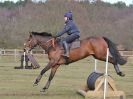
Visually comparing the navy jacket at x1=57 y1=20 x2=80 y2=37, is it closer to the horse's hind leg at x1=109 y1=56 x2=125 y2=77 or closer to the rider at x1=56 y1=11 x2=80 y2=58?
the rider at x1=56 y1=11 x2=80 y2=58

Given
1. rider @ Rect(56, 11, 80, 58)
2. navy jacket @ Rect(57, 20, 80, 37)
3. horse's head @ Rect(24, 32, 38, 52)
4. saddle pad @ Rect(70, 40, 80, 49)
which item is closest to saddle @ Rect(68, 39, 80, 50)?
saddle pad @ Rect(70, 40, 80, 49)

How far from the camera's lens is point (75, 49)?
16.7m

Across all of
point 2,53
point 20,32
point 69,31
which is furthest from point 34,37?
point 20,32

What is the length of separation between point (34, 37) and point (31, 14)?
71185 millimetres

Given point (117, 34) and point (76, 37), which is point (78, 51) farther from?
point (117, 34)

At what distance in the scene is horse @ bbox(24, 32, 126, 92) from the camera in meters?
16.7

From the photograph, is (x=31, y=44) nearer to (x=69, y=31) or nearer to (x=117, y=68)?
(x=69, y=31)

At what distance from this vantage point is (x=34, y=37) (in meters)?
17.0

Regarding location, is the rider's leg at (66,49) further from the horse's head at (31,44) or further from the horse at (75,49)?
the horse's head at (31,44)

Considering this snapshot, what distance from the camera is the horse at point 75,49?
16.7m

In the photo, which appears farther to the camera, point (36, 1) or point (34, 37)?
point (36, 1)

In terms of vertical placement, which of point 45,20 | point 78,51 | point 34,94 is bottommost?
point 34,94

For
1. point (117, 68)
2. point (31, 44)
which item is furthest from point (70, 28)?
point (117, 68)

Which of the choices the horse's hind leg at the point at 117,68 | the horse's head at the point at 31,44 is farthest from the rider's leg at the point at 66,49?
the horse's hind leg at the point at 117,68
